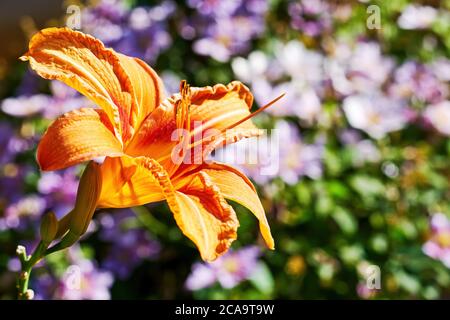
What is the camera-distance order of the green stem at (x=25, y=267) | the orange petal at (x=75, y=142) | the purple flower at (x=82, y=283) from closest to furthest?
the orange petal at (x=75, y=142), the green stem at (x=25, y=267), the purple flower at (x=82, y=283)

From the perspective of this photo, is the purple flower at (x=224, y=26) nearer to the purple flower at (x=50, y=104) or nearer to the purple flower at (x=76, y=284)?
the purple flower at (x=50, y=104)

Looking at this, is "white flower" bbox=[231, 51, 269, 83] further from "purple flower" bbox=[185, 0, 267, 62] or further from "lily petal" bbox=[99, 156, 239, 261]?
"lily petal" bbox=[99, 156, 239, 261]

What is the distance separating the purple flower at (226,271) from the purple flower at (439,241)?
624mm

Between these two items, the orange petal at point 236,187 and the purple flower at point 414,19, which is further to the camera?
the purple flower at point 414,19

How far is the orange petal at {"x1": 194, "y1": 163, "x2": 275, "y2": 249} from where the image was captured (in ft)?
3.49

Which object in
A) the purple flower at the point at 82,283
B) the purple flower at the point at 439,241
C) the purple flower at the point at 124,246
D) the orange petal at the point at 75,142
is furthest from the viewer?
the purple flower at the point at 439,241

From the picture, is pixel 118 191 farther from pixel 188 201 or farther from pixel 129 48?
pixel 129 48

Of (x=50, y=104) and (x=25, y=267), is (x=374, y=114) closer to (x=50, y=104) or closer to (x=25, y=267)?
(x=50, y=104)

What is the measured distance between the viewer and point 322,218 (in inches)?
87.4

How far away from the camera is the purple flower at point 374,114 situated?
7.86ft

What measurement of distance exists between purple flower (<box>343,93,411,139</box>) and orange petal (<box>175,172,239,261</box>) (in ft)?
4.64

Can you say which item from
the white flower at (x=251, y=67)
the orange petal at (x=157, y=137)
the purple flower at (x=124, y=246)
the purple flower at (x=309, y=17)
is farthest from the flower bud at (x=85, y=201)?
the purple flower at (x=309, y=17)

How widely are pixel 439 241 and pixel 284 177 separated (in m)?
0.60

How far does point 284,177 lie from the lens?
85.4 inches
